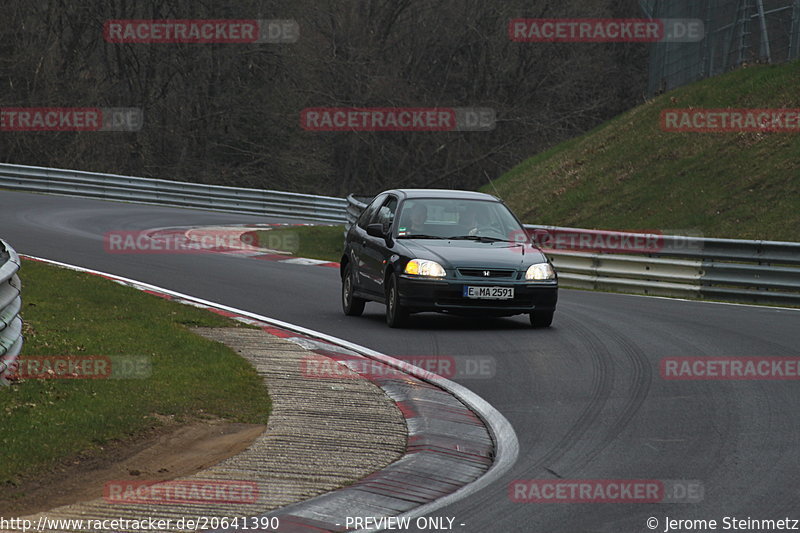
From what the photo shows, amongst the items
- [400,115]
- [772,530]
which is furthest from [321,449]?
[400,115]

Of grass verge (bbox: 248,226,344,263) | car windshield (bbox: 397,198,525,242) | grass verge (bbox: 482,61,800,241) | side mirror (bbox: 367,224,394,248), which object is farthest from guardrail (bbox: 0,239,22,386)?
grass verge (bbox: 248,226,344,263)

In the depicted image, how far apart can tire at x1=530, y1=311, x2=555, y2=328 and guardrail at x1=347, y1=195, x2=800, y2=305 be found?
18.2 ft

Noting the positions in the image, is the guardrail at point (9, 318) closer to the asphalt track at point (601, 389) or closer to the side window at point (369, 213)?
the asphalt track at point (601, 389)

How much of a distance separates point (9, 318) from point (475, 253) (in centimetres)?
580

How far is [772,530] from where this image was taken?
5.92 metres

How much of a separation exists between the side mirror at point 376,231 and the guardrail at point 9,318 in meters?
5.09

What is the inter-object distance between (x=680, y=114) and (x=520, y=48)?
21.4 metres

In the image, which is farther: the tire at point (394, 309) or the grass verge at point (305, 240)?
the grass verge at point (305, 240)

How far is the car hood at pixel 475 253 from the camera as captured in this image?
13477mm

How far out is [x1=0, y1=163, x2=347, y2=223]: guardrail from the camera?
3697cm

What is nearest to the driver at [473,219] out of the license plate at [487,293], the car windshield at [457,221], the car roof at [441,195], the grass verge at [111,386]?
the car windshield at [457,221]

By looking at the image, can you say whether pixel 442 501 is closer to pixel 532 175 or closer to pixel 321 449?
pixel 321 449

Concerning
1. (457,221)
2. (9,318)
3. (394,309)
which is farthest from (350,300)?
(9,318)

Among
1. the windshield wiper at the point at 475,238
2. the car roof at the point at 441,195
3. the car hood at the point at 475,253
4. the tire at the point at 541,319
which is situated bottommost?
the tire at the point at 541,319
